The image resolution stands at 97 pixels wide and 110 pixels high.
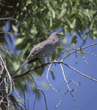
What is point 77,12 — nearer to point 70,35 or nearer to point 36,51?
point 70,35

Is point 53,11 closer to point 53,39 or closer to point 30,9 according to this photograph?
point 30,9

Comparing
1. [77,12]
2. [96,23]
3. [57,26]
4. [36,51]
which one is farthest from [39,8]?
[36,51]

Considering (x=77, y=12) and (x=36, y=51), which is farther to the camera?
(x=77, y=12)

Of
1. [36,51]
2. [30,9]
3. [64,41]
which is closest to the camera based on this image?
[36,51]

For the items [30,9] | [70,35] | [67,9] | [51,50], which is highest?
[30,9]

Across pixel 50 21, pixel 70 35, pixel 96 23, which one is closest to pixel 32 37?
pixel 50 21

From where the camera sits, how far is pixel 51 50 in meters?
0.64

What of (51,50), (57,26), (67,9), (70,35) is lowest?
(51,50)

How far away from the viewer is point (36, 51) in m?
0.60

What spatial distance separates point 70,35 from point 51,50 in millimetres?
560

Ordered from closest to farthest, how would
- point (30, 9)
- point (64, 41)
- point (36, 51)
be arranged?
point (36, 51) < point (64, 41) < point (30, 9)

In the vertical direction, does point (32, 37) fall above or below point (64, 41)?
above

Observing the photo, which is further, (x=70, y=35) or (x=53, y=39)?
(x=70, y=35)

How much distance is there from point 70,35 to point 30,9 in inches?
16.5
